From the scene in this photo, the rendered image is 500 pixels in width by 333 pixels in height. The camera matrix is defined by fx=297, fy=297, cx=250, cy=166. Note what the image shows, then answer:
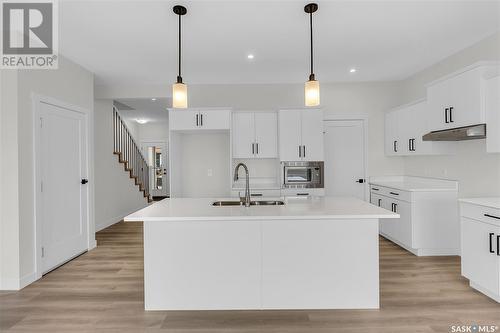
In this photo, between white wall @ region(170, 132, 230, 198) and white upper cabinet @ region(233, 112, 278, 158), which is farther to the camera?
white wall @ region(170, 132, 230, 198)

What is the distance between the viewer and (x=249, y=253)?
2547 mm

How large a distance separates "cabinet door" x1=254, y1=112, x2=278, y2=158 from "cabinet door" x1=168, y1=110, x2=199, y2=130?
104cm

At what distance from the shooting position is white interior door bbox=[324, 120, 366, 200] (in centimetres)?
538

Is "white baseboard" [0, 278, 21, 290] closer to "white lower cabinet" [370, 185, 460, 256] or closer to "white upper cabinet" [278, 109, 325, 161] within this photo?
"white upper cabinet" [278, 109, 325, 161]

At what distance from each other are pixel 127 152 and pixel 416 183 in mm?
6309

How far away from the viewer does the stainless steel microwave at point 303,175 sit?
5.01m

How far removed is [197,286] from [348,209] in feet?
4.81

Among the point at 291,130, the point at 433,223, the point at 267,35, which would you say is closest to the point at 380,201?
the point at 433,223

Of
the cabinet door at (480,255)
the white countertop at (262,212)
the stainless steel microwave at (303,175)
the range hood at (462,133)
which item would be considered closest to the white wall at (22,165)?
the white countertop at (262,212)

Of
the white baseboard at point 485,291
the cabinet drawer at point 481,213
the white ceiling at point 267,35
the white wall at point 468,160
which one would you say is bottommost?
the white baseboard at point 485,291

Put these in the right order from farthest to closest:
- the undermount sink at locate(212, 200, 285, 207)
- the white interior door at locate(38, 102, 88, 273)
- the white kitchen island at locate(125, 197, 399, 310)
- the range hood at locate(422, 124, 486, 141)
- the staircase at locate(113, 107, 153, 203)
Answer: the staircase at locate(113, 107, 153, 203) < the white interior door at locate(38, 102, 88, 273) < the undermount sink at locate(212, 200, 285, 207) < the range hood at locate(422, 124, 486, 141) < the white kitchen island at locate(125, 197, 399, 310)

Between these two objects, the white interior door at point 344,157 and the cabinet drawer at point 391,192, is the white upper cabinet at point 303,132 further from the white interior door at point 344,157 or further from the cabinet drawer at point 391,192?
the cabinet drawer at point 391,192

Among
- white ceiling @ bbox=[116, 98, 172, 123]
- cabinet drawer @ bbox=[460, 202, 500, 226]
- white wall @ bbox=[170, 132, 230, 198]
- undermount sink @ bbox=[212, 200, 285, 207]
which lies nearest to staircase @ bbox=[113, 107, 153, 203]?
white ceiling @ bbox=[116, 98, 172, 123]

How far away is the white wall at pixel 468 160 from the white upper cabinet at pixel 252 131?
7.92 feet
